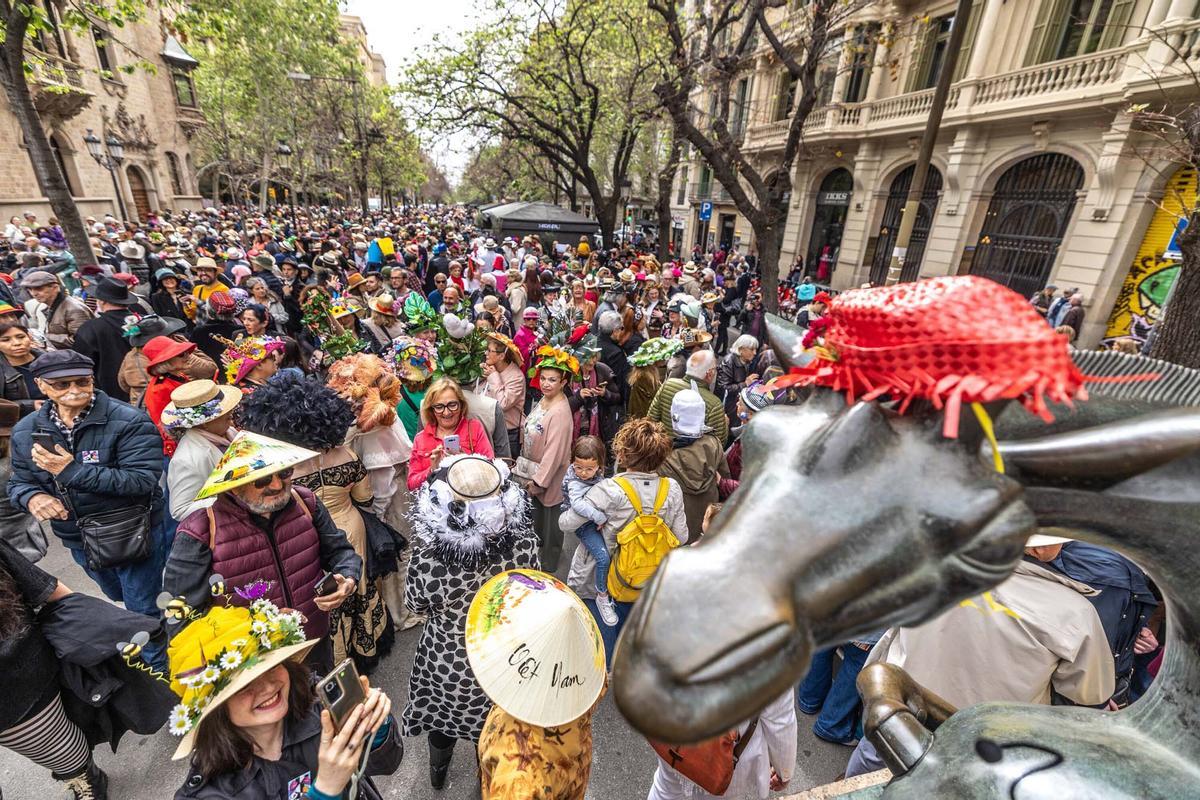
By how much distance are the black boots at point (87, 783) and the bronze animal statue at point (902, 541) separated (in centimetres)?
376

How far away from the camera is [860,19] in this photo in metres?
17.2

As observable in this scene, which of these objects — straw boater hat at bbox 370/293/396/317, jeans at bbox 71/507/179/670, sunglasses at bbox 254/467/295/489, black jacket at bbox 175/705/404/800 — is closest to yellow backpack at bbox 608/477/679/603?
black jacket at bbox 175/705/404/800

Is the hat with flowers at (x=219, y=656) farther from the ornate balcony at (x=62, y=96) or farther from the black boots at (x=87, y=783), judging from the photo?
the ornate balcony at (x=62, y=96)

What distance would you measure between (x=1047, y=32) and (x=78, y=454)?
66.1 ft

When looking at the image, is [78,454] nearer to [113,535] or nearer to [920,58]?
[113,535]

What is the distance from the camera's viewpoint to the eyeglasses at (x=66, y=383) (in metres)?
3.12

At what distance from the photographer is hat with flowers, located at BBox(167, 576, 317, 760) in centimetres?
175

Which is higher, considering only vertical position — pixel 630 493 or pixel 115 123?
pixel 115 123

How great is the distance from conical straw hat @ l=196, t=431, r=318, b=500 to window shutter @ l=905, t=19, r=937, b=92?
67.3 ft

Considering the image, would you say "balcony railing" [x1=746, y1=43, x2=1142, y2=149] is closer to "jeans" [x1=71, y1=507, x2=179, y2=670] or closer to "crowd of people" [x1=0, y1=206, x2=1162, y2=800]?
"crowd of people" [x1=0, y1=206, x2=1162, y2=800]

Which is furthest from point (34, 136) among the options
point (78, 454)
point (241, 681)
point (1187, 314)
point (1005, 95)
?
point (1005, 95)

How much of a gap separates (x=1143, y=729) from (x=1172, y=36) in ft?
51.0

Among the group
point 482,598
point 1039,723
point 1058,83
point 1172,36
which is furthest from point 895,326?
point 1058,83

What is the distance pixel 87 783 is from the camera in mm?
2811
